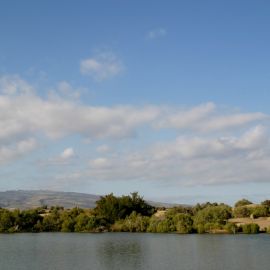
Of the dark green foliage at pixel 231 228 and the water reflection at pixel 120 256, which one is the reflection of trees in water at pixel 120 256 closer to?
the water reflection at pixel 120 256

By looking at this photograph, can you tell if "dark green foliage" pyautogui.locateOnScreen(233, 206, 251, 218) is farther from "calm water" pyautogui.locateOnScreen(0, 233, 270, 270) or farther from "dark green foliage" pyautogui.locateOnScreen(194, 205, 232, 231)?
"calm water" pyautogui.locateOnScreen(0, 233, 270, 270)

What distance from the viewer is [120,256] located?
63.4m

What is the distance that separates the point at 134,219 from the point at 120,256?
61341mm

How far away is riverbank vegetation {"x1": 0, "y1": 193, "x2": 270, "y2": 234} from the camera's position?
112 metres

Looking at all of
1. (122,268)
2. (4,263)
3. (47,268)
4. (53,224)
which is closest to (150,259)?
(122,268)

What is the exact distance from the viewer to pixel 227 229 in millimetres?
108562

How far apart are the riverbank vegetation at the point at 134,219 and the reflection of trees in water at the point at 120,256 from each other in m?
37.3

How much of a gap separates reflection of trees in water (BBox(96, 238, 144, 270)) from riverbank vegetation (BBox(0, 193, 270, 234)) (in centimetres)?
3730

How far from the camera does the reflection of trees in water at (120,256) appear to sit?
54.5 m

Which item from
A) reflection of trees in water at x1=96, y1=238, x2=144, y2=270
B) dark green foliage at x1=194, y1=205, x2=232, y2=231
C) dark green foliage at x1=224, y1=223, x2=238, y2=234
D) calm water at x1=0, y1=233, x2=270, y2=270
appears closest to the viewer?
calm water at x1=0, y1=233, x2=270, y2=270

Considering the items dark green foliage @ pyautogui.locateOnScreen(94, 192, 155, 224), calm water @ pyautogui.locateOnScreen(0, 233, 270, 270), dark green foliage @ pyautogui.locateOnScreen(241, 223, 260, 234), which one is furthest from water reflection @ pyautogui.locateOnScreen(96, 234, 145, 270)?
dark green foliage @ pyautogui.locateOnScreen(94, 192, 155, 224)

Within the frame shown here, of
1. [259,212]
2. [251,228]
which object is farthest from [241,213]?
[251,228]

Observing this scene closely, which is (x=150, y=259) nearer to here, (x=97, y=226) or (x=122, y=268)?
(x=122, y=268)

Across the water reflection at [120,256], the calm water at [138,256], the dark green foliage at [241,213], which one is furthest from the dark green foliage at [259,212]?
the water reflection at [120,256]
